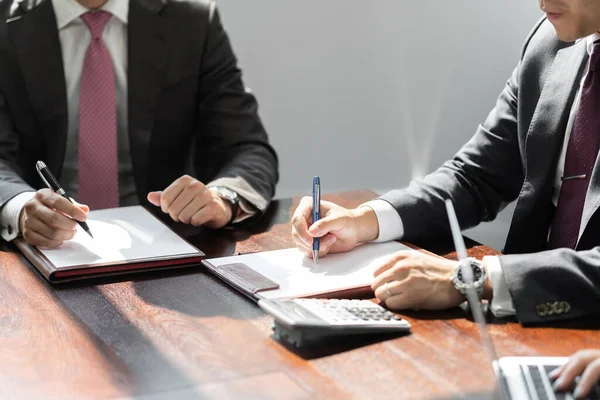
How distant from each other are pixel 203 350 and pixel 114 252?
486mm

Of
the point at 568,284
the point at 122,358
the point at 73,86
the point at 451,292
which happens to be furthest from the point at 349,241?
the point at 73,86

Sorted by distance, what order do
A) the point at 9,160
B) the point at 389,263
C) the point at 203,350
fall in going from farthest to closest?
the point at 9,160
the point at 389,263
the point at 203,350

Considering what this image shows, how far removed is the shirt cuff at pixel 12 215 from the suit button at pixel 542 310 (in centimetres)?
111

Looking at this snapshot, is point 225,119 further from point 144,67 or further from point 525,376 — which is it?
point 525,376

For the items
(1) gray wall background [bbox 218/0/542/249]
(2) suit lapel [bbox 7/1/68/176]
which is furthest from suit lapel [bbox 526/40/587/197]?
(1) gray wall background [bbox 218/0/542/249]

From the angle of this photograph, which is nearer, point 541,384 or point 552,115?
point 541,384

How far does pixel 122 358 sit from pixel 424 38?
8.22 feet

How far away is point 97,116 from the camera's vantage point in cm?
235

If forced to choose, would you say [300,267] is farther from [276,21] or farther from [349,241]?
[276,21]

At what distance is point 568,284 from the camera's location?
4.52 feet

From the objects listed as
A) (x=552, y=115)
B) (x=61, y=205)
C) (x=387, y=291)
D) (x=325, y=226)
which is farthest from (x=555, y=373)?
(x=61, y=205)

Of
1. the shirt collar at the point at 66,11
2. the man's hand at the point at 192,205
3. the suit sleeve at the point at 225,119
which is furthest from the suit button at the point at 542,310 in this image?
the shirt collar at the point at 66,11

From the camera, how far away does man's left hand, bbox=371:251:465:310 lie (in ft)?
4.52

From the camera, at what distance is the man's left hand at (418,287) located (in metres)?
1.38
